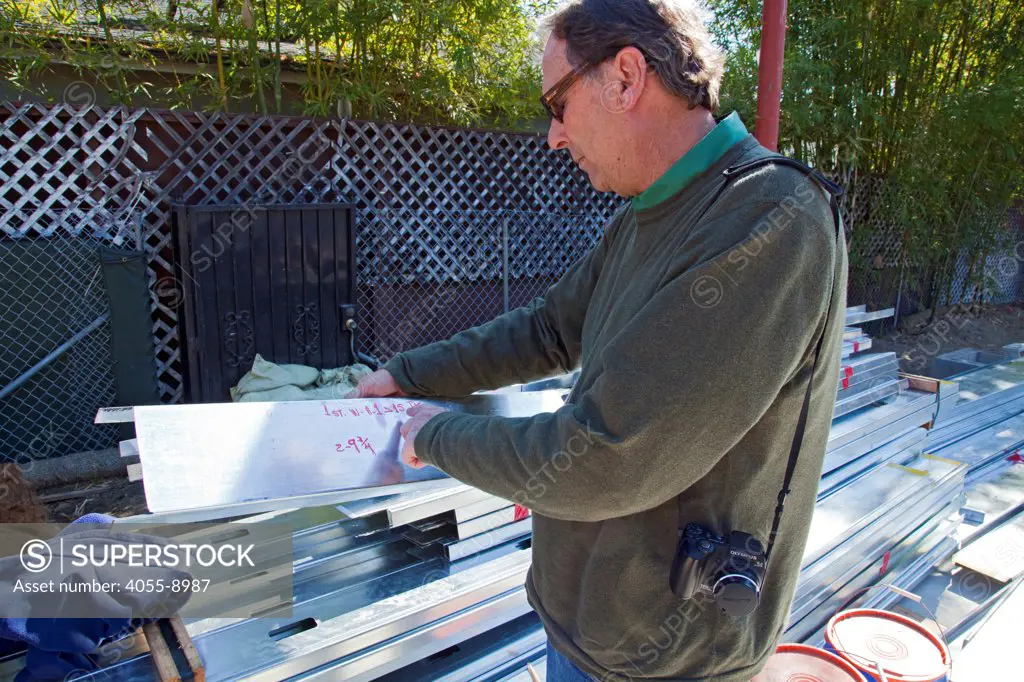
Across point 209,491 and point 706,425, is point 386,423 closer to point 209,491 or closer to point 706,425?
point 209,491

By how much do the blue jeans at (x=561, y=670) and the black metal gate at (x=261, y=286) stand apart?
359 cm

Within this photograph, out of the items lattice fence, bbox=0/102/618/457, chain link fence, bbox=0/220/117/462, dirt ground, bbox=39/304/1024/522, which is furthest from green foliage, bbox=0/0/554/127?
dirt ground, bbox=39/304/1024/522

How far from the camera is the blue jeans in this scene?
3.59 ft

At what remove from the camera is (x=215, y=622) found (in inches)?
55.4

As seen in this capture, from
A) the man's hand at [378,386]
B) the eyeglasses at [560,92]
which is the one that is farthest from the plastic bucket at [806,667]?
the eyeglasses at [560,92]

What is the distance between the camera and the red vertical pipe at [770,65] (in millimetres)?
2938

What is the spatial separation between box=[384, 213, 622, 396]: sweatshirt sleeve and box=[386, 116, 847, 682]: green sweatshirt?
27cm

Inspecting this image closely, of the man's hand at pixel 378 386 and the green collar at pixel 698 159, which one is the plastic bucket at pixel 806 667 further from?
the green collar at pixel 698 159

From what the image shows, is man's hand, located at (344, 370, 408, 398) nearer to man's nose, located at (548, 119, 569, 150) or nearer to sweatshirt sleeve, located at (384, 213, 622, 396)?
sweatshirt sleeve, located at (384, 213, 622, 396)

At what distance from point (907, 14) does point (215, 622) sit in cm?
767

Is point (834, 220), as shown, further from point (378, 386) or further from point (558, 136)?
point (378, 386)

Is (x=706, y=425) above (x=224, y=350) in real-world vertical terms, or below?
above

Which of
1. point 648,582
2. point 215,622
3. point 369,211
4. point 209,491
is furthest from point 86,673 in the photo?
point 369,211


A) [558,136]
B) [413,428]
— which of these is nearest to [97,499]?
[413,428]
